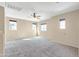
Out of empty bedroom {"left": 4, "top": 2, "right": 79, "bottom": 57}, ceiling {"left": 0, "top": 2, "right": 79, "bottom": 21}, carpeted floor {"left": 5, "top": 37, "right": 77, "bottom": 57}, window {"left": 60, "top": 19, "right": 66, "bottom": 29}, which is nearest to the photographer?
carpeted floor {"left": 5, "top": 37, "right": 77, "bottom": 57}

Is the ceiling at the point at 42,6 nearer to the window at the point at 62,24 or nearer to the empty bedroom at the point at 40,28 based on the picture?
the empty bedroom at the point at 40,28

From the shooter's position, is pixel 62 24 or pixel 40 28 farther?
pixel 40 28

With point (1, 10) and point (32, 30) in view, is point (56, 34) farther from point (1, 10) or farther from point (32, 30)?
point (1, 10)

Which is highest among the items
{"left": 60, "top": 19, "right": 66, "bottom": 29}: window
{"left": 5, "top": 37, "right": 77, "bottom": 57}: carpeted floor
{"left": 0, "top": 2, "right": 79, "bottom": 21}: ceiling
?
{"left": 0, "top": 2, "right": 79, "bottom": 21}: ceiling

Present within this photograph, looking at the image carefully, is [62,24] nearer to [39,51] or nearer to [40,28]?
[39,51]

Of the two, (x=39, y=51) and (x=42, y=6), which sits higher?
(x=42, y=6)

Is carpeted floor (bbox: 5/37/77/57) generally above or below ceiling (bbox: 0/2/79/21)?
below

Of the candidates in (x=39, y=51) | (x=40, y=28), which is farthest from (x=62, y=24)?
(x=40, y=28)

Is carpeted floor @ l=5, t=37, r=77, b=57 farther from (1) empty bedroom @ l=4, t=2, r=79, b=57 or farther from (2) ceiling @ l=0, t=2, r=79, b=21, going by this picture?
(2) ceiling @ l=0, t=2, r=79, b=21

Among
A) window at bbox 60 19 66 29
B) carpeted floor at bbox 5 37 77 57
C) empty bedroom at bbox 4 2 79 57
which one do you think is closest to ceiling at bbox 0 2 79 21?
empty bedroom at bbox 4 2 79 57

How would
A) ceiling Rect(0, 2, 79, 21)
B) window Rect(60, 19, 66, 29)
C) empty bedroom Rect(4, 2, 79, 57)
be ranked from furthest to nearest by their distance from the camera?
window Rect(60, 19, 66, 29), empty bedroom Rect(4, 2, 79, 57), ceiling Rect(0, 2, 79, 21)

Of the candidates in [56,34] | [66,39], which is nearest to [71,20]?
[66,39]

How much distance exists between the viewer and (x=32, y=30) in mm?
12039

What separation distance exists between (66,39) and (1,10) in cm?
485
